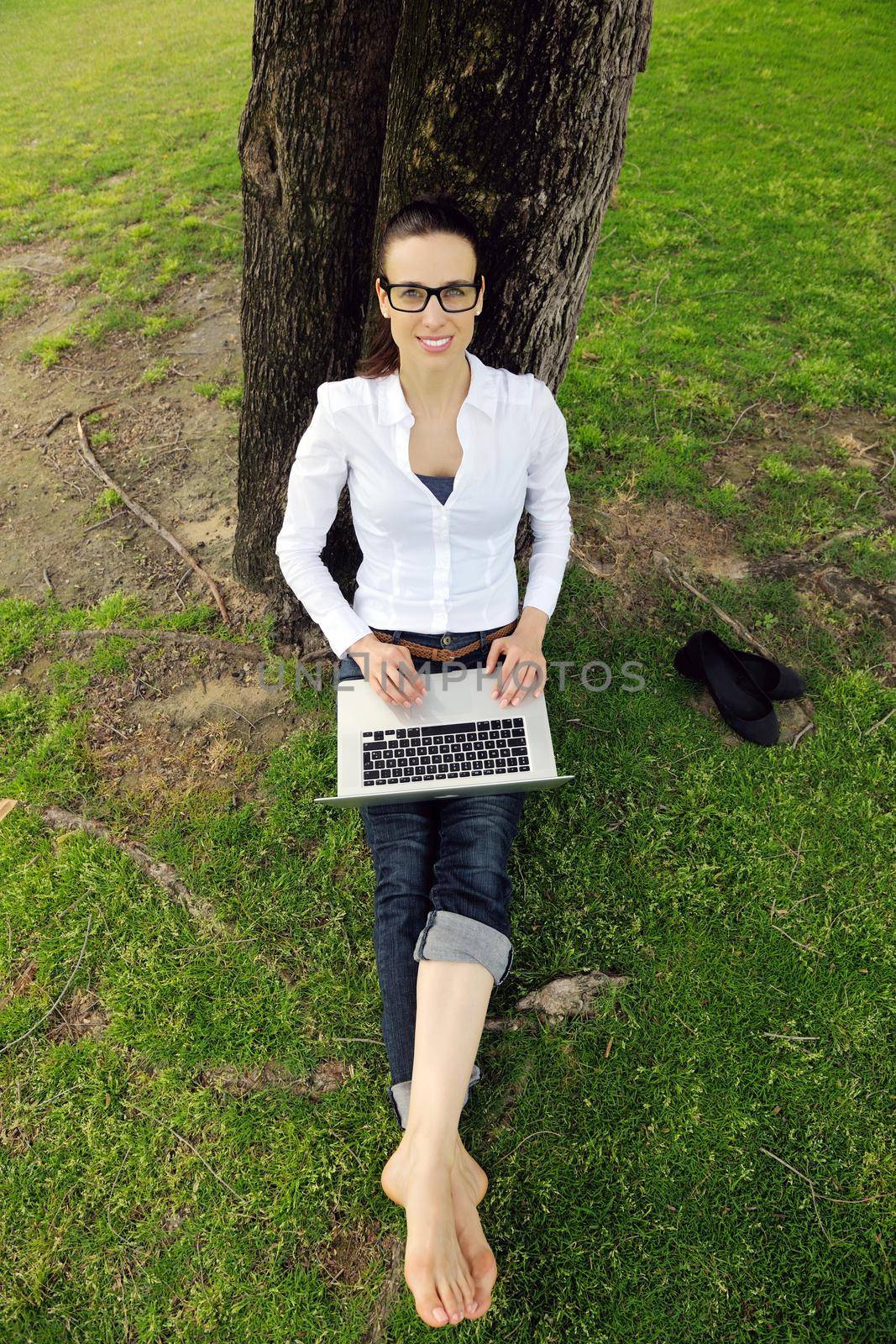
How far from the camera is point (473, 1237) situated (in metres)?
2.02

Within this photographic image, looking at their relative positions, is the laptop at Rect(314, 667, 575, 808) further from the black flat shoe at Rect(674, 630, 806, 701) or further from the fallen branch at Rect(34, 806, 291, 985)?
the black flat shoe at Rect(674, 630, 806, 701)

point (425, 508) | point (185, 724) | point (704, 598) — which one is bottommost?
point (185, 724)

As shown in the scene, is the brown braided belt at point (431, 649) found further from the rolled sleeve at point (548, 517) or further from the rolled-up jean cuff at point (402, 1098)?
the rolled-up jean cuff at point (402, 1098)

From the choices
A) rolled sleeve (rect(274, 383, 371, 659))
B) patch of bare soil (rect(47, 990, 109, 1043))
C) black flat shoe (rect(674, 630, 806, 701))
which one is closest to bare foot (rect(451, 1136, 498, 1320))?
patch of bare soil (rect(47, 990, 109, 1043))

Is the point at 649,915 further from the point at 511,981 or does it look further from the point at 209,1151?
the point at 209,1151

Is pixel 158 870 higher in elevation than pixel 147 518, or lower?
lower

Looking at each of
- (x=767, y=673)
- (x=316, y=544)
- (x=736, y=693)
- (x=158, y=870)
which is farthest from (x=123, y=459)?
(x=767, y=673)

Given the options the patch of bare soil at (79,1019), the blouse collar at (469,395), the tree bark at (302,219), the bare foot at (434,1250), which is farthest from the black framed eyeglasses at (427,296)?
the patch of bare soil at (79,1019)

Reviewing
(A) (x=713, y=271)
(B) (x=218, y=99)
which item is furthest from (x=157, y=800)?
(B) (x=218, y=99)

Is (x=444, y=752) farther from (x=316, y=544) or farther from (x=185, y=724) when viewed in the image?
(x=185, y=724)

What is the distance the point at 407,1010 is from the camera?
2211 millimetres

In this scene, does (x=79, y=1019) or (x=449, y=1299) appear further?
(x=79, y=1019)

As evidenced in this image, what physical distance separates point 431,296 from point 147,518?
2496 mm

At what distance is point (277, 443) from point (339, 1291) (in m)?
3.14
